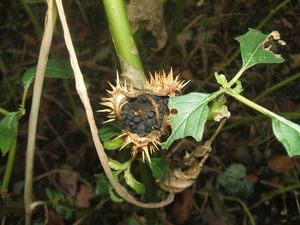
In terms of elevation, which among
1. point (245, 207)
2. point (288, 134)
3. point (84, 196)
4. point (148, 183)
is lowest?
point (245, 207)

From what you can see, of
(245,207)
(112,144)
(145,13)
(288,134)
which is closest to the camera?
(288,134)

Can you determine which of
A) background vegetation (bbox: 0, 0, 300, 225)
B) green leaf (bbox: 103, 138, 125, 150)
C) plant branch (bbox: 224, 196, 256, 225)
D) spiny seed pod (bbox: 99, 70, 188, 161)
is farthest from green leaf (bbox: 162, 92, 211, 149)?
plant branch (bbox: 224, 196, 256, 225)

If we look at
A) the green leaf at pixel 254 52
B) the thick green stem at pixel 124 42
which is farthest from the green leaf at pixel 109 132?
the green leaf at pixel 254 52

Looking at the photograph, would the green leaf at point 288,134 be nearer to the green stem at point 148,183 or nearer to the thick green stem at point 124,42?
the thick green stem at point 124,42

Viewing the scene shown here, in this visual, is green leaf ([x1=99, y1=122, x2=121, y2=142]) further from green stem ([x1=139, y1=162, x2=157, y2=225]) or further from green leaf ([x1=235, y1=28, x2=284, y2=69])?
green leaf ([x1=235, y1=28, x2=284, y2=69])

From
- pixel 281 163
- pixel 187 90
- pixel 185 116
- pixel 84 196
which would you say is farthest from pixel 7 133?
pixel 281 163

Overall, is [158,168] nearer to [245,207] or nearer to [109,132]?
[109,132]
